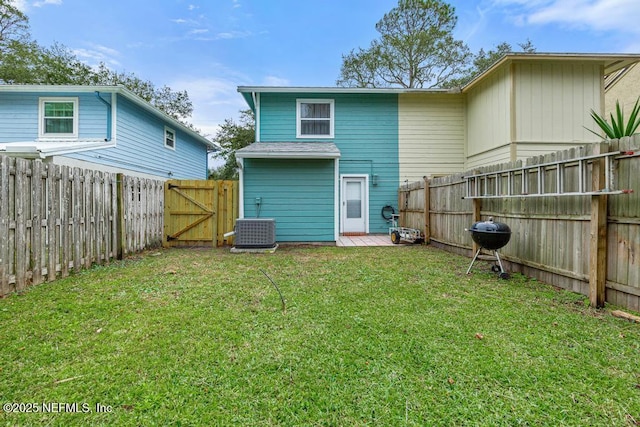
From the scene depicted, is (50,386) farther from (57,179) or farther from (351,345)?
(57,179)

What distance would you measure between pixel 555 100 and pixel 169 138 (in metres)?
13.5

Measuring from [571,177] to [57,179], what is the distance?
7009 mm

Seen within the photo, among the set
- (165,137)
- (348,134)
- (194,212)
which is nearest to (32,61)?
(165,137)

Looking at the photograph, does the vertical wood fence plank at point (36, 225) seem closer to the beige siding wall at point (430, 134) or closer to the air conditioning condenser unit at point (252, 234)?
the air conditioning condenser unit at point (252, 234)

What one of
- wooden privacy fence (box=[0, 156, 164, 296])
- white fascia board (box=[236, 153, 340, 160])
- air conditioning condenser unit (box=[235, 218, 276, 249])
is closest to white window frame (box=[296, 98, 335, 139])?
white fascia board (box=[236, 153, 340, 160])

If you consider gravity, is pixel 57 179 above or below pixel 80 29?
below

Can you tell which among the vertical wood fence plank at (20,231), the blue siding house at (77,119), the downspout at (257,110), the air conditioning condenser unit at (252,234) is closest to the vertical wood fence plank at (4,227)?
the vertical wood fence plank at (20,231)

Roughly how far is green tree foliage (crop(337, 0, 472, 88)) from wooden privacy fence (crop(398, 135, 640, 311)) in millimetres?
13787

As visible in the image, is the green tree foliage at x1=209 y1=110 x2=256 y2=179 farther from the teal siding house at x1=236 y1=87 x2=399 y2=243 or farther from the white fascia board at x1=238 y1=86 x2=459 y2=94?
the white fascia board at x1=238 y1=86 x2=459 y2=94

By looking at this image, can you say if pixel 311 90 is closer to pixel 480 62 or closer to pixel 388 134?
pixel 388 134

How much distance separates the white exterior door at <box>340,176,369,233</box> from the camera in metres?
9.95

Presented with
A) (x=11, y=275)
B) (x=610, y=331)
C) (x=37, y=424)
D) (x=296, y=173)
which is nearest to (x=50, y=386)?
(x=37, y=424)

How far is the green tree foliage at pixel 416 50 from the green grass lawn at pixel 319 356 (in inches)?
637

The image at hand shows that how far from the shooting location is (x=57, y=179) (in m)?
4.34
